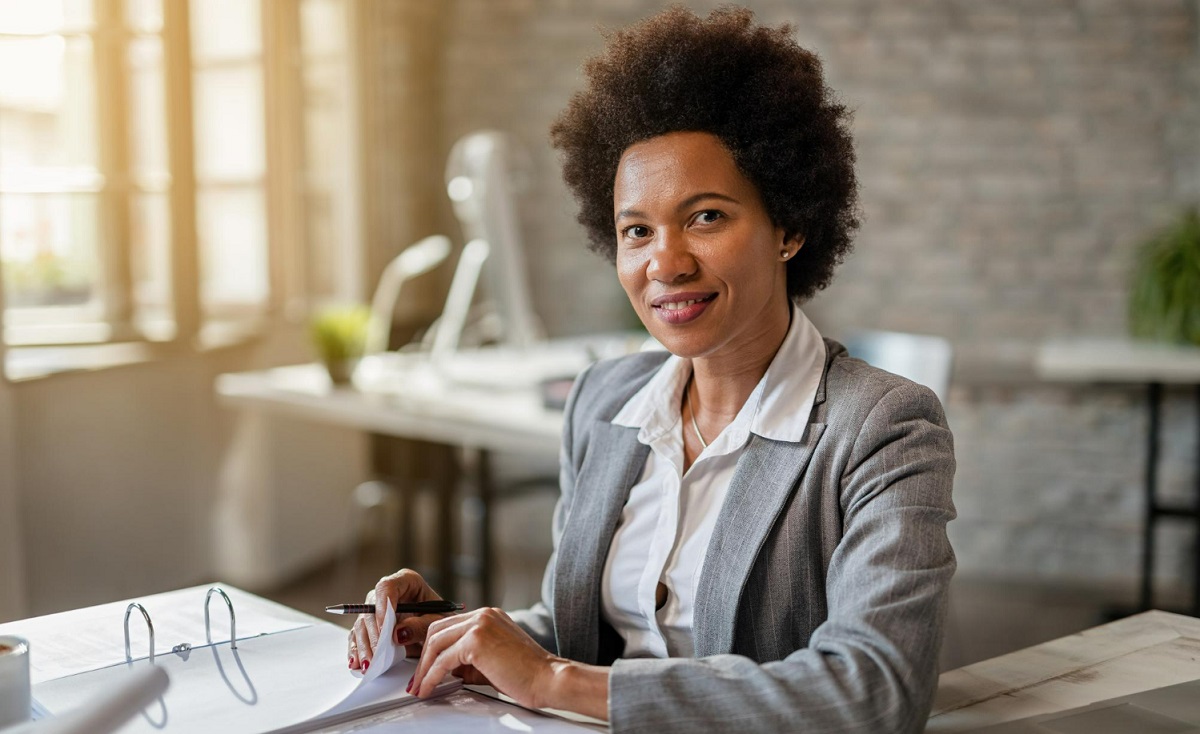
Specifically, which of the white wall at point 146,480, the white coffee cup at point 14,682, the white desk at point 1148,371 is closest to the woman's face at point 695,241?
the white coffee cup at point 14,682

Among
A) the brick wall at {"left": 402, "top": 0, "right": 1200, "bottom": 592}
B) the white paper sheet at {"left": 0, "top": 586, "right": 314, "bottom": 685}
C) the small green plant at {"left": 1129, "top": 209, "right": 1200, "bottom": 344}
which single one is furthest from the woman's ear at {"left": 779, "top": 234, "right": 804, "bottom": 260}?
the brick wall at {"left": 402, "top": 0, "right": 1200, "bottom": 592}

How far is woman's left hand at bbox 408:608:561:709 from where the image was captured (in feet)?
3.60

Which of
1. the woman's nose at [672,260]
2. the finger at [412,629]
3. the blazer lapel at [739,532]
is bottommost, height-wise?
the finger at [412,629]

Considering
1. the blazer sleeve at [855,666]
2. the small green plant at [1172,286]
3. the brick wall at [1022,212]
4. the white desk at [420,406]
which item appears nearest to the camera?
the blazer sleeve at [855,666]

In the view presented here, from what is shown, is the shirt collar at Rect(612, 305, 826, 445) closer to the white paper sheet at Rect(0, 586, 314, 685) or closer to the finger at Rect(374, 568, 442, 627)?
the finger at Rect(374, 568, 442, 627)

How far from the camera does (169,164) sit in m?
3.71

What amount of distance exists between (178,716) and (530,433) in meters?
1.70

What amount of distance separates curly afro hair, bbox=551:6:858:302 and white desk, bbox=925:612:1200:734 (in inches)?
21.4

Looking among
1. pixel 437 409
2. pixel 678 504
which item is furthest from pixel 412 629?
pixel 437 409

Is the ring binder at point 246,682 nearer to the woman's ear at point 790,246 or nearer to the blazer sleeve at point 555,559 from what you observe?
the blazer sleeve at point 555,559

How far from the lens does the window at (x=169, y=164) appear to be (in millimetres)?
3303

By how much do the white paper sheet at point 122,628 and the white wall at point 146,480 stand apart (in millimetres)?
1887

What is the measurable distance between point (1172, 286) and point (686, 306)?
298 cm

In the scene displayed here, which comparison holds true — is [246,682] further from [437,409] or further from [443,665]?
[437,409]
